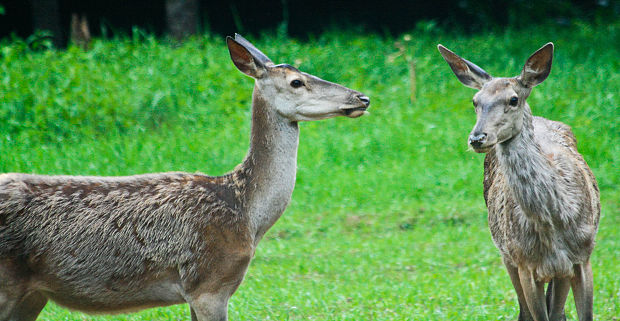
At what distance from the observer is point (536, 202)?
629cm

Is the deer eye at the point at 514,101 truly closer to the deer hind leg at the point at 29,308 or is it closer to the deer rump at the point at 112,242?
the deer rump at the point at 112,242

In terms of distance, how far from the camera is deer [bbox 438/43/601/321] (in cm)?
628

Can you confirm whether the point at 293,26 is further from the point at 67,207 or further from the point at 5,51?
the point at 67,207

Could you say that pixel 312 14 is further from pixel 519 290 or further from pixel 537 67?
pixel 537 67

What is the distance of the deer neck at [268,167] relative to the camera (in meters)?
6.09

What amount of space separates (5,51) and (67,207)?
1011cm

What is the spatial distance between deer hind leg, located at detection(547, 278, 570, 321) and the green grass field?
78 cm

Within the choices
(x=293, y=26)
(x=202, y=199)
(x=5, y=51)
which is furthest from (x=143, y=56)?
(x=202, y=199)

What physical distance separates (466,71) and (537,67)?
598mm

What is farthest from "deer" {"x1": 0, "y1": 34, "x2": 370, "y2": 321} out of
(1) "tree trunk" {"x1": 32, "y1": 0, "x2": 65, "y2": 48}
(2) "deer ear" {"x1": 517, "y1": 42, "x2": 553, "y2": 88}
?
(1) "tree trunk" {"x1": 32, "y1": 0, "x2": 65, "y2": 48}

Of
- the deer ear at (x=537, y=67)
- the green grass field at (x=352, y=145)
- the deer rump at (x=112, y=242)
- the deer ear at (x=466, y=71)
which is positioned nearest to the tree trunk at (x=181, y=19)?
the green grass field at (x=352, y=145)

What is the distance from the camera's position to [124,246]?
5.69 metres

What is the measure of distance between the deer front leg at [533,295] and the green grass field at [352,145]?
0.93 m

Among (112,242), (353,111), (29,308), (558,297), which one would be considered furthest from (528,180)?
(29,308)
